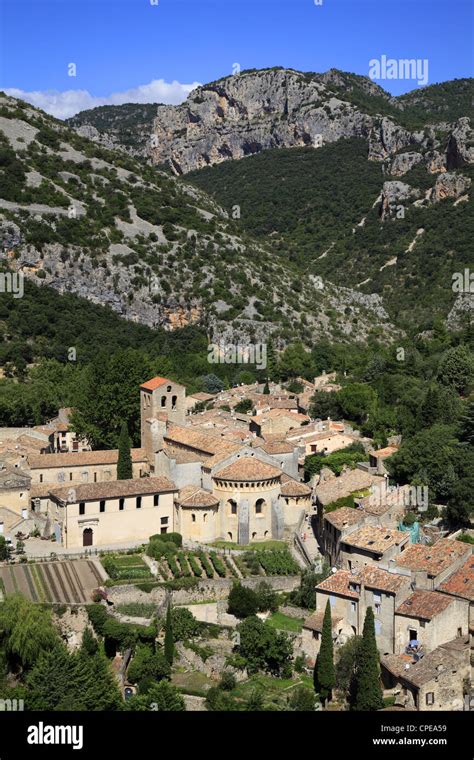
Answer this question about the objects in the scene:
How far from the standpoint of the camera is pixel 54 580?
1718 inches

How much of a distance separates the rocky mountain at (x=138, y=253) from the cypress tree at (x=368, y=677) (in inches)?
3028

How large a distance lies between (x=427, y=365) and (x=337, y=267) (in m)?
81.7

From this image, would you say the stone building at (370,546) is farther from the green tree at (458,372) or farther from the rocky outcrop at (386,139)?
the rocky outcrop at (386,139)

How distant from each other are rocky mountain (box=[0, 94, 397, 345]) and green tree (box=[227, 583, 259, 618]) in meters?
70.1

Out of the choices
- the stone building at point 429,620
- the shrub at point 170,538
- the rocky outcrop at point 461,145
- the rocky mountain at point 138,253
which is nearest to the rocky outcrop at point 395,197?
the rocky outcrop at point 461,145

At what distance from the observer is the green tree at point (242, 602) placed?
42.0 metres

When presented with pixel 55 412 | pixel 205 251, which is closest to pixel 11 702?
pixel 55 412

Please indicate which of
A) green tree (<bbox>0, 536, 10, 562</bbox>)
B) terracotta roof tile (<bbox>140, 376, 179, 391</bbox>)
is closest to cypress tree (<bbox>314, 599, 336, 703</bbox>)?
green tree (<bbox>0, 536, 10, 562</bbox>)

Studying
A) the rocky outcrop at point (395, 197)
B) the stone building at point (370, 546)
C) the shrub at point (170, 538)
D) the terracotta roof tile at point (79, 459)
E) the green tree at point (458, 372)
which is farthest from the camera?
the rocky outcrop at point (395, 197)

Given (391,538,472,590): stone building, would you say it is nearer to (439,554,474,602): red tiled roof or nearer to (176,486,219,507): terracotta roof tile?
(439,554,474,602): red tiled roof

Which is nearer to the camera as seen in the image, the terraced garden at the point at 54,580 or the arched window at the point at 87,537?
the terraced garden at the point at 54,580

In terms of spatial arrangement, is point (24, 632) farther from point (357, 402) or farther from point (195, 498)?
point (357, 402)

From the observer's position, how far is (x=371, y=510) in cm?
4791
